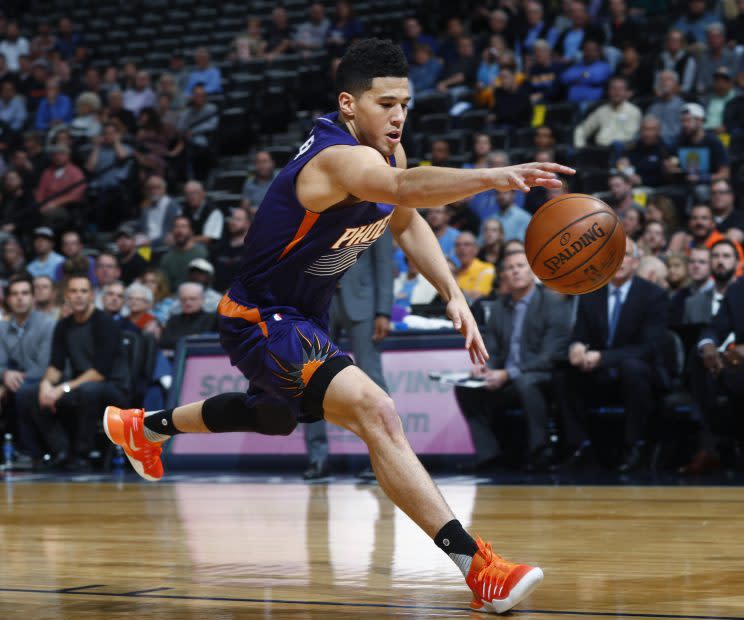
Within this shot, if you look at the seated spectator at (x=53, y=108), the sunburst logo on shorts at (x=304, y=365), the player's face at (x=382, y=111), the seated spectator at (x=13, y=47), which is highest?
the seated spectator at (x=13, y=47)

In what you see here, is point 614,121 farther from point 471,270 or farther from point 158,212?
point 158,212

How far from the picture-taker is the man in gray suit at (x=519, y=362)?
27.6 feet

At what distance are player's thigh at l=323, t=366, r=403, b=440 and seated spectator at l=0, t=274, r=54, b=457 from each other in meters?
6.85

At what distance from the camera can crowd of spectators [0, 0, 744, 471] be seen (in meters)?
9.23

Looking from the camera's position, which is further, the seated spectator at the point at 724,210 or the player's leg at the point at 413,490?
the seated spectator at the point at 724,210

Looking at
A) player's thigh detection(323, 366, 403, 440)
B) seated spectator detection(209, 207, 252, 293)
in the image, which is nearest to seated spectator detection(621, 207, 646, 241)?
seated spectator detection(209, 207, 252, 293)

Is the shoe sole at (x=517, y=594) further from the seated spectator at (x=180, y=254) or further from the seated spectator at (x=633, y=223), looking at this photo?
the seated spectator at (x=180, y=254)

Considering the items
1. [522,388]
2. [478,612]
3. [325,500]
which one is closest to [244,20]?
[522,388]

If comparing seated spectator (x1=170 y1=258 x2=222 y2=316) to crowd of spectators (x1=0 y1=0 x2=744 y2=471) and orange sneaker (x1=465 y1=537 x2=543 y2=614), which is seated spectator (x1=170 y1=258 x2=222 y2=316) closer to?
crowd of spectators (x1=0 y1=0 x2=744 y2=471)

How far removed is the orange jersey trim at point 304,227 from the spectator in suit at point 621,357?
467cm

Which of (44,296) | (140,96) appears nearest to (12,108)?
(140,96)

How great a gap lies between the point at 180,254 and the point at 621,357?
5415 mm

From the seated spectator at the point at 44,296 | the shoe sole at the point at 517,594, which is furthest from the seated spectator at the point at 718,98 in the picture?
the shoe sole at the point at 517,594

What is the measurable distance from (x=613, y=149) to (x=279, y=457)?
4.92m
